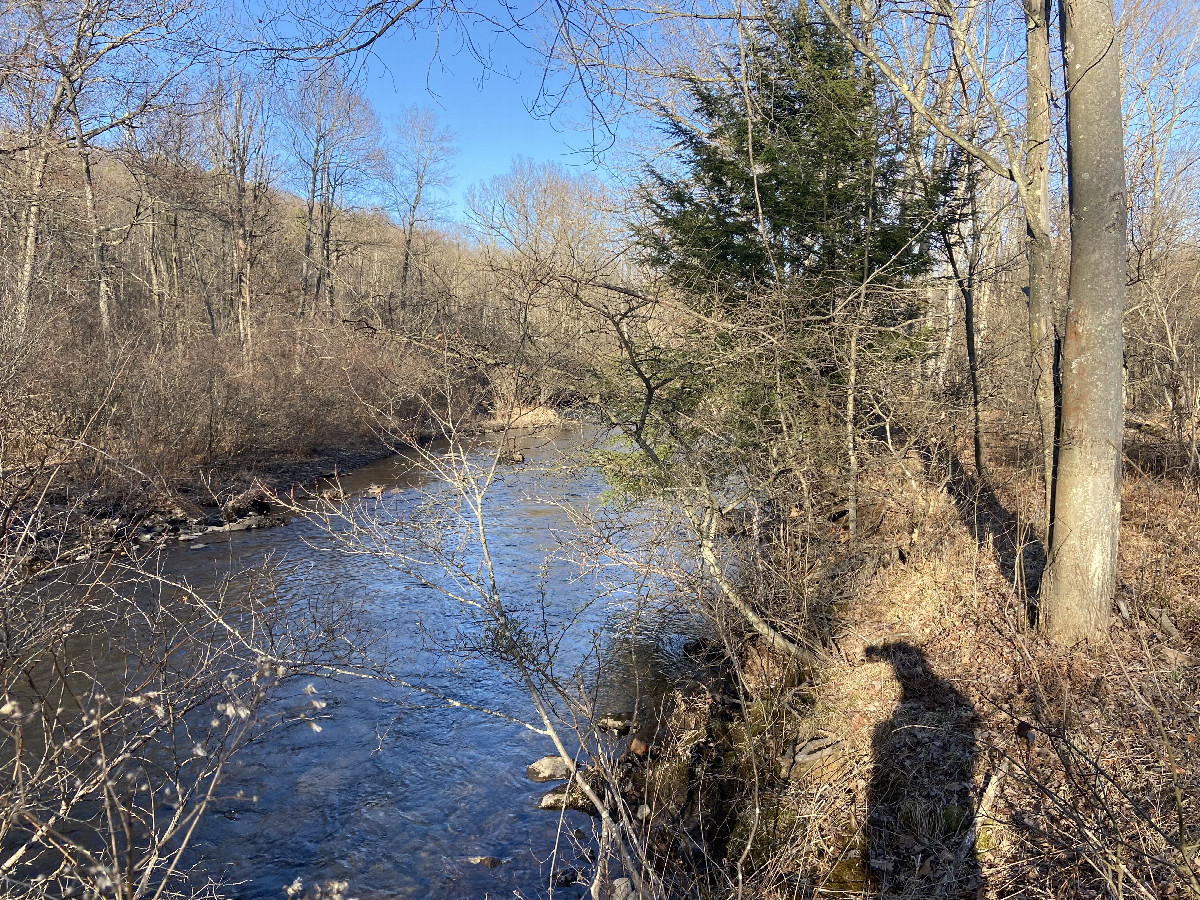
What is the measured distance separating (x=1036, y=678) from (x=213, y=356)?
19.7 m

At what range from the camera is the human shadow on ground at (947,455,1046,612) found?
7086mm

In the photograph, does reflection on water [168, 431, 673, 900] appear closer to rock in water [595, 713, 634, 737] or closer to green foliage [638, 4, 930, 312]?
rock in water [595, 713, 634, 737]

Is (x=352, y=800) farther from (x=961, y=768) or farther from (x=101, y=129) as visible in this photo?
(x=101, y=129)

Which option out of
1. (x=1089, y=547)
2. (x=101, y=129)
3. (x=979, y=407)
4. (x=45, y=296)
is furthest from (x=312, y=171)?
(x=1089, y=547)

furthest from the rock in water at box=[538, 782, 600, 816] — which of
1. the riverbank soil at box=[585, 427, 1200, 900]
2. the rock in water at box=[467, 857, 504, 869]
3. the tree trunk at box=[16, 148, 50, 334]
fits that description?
the tree trunk at box=[16, 148, 50, 334]

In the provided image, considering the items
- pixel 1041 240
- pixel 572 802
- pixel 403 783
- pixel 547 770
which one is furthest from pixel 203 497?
pixel 1041 240

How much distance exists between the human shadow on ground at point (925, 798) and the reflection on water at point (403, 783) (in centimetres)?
233

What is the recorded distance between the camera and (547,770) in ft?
23.3

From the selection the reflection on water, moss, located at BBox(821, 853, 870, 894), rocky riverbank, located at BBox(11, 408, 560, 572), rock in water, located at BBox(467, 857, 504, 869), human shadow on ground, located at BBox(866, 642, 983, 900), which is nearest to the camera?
human shadow on ground, located at BBox(866, 642, 983, 900)

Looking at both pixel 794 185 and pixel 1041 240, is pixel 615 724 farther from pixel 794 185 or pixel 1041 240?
pixel 794 185

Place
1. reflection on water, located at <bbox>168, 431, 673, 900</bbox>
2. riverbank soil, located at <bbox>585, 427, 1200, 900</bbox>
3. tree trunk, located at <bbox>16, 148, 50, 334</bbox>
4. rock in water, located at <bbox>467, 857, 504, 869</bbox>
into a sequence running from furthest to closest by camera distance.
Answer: tree trunk, located at <bbox>16, 148, 50, 334</bbox>
rock in water, located at <bbox>467, 857, 504, 869</bbox>
reflection on water, located at <bbox>168, 431, 673, 900</bbox>
riverbank soil, located at <bbox>585, 427, 1200, 900</bbox>

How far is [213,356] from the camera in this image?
65.3 feet

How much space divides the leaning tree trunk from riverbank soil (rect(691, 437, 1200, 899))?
1.56 ft

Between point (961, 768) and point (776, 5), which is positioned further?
point (776, 5)
